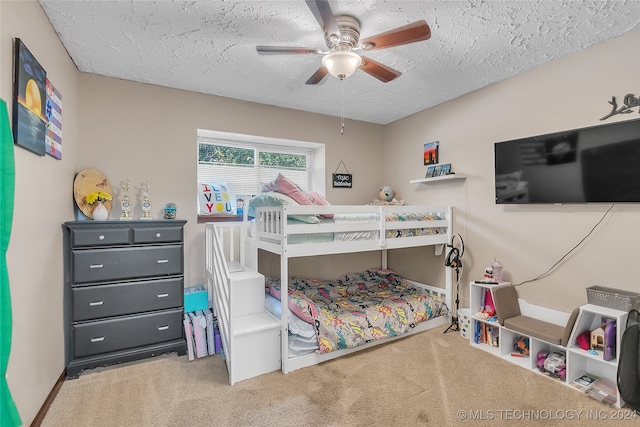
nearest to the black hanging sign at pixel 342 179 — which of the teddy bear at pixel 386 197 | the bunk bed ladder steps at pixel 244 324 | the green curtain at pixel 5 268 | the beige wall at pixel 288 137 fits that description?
the beige wall at pixel 288 137

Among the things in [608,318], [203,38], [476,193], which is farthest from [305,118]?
[608,318]

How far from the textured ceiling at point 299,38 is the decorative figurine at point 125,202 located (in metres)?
1.00

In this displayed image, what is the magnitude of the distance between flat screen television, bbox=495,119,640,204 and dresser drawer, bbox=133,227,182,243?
297 cm

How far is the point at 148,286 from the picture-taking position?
262 centimetres

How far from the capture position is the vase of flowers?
259 centimetres

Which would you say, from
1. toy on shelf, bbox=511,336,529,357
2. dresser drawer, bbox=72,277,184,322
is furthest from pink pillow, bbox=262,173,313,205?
toy on shelf, bbox=511,336,529,357

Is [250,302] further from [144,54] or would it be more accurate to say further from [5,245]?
[144,54]

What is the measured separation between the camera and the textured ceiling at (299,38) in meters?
1.95

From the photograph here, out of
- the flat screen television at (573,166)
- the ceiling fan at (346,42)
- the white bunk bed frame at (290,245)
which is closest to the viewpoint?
the ceiling fan at (346,42)

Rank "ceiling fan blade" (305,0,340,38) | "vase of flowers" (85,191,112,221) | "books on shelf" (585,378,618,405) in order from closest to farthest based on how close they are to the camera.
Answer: "ceiling fan blade" (305,0,340,38)
"books on shelf" (585,378,618,405)
"vase of flowers" (85,191,112,221)

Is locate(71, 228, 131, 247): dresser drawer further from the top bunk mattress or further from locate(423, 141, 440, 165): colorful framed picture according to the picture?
locate(423, 141, 440, 165): colorful framed picture

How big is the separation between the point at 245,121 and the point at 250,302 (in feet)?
6.62

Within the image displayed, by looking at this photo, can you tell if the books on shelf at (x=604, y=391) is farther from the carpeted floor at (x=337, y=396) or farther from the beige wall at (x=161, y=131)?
the beige wall at (x=161, y=131)

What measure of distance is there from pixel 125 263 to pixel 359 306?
214cm
